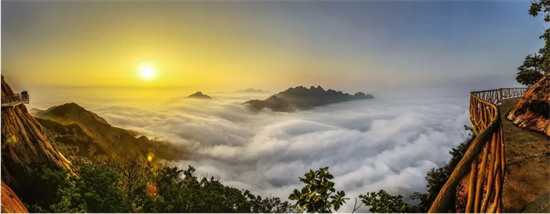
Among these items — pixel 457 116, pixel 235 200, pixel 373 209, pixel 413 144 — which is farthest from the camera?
pixel 413 144

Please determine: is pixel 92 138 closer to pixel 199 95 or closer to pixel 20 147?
pixel 199 95

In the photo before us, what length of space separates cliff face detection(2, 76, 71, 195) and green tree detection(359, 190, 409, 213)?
5.67m

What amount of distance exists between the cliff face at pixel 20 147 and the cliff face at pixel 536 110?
26.1 ft

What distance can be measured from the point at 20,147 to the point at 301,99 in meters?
9.54

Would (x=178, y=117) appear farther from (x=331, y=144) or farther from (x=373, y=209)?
(x=373, y=209)

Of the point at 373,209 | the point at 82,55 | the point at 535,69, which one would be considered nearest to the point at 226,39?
the point at 82,55

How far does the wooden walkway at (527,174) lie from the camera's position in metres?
3.02

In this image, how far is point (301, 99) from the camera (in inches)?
546

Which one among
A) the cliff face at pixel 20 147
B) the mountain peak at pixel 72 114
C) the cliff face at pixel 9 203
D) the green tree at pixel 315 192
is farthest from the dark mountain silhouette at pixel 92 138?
the green tree at pixel 315 192

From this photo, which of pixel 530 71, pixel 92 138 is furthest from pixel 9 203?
pixel 92 138

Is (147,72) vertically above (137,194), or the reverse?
(147,72)

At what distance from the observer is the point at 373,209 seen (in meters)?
4.28

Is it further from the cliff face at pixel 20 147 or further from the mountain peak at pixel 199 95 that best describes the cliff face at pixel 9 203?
the mountain peak at pixel 199 95

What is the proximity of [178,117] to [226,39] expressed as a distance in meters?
4.50
